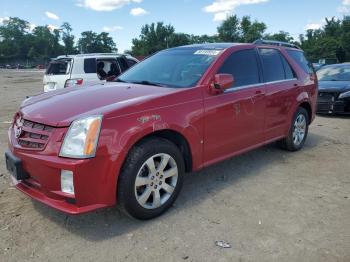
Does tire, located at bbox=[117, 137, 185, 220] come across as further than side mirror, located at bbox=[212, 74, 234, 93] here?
No

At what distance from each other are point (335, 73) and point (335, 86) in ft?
4.58

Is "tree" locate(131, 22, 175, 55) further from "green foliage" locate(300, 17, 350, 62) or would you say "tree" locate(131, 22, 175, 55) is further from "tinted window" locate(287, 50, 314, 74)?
"tinted window" locate(287, 50, 314, 74)

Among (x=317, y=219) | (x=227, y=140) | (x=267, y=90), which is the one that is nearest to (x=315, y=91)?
(x=267, y=90)

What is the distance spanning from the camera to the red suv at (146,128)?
3217mm

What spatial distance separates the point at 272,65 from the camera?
5.51 m

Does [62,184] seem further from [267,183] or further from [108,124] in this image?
[267,183]

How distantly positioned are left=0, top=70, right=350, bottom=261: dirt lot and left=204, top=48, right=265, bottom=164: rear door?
51cm

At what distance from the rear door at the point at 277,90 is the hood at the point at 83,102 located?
1867 millimetres

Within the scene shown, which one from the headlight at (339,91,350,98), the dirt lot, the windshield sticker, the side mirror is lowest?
the dirt lot

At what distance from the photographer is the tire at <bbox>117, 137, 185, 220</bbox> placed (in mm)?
3420

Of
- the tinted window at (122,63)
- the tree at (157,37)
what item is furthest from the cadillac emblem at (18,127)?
the tree at (157,37)

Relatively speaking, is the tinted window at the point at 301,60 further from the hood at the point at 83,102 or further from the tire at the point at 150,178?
the tire at the point at 150,178

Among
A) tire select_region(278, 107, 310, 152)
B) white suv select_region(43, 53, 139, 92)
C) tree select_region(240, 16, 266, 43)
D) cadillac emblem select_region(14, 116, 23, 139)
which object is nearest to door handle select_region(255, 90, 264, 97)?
tire select_region(278, 107, 310, 152)

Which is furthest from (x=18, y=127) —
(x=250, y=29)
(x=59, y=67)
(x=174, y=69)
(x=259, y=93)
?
(x=250, y=29)
